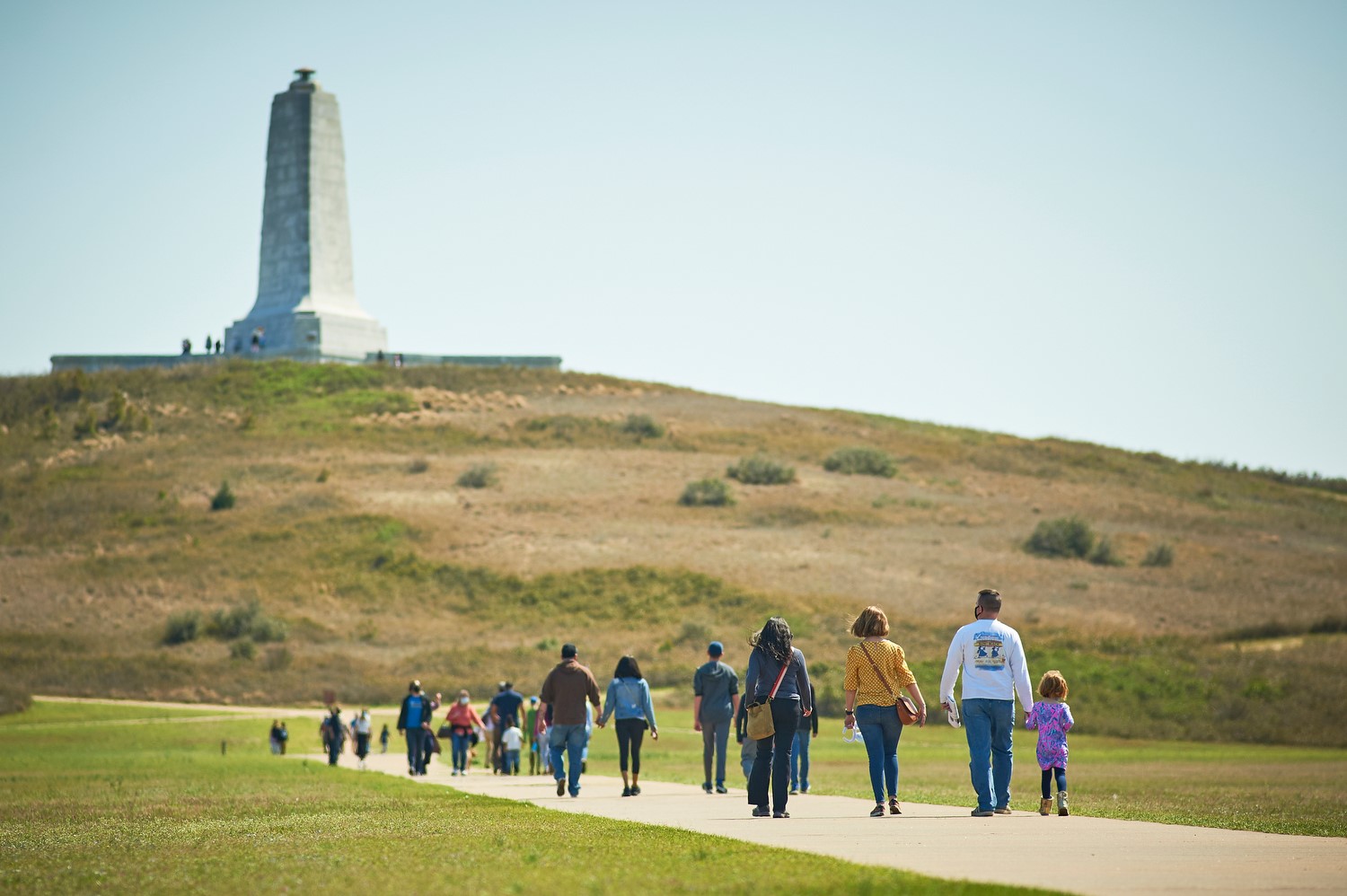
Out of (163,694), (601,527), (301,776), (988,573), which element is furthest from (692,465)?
(301,776)

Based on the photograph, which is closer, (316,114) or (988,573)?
(988,573)

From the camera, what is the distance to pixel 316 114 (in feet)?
268

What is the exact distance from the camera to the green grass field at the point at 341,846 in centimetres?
976

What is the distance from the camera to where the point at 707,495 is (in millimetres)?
82875

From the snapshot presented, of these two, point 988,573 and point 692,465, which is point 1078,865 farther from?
point 692,465

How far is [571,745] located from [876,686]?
5.77m

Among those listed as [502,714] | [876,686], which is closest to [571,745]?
[876,686]

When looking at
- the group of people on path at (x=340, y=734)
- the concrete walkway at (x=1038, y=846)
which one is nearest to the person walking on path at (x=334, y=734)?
the group of people on path at (x=340, y=734)

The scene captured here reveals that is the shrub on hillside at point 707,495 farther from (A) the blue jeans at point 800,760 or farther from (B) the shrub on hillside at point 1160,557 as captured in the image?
(A) the blue jeans at point 800,760

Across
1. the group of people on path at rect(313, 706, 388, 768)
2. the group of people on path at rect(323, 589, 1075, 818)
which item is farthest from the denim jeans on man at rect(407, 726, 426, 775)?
the group of people on path at rect(323, 589, 1075, 818)

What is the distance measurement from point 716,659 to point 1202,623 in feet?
151

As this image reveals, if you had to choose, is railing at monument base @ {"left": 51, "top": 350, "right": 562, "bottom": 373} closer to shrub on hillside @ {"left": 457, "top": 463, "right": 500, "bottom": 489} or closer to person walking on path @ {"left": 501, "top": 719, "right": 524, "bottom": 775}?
shrub on hillside @ {"left": 457, "top": 463, "right": 500, "bottom": 489}

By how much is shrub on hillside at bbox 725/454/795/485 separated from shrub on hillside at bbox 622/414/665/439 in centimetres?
941

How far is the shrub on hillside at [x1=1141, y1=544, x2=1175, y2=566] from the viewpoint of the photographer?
2975 inches
